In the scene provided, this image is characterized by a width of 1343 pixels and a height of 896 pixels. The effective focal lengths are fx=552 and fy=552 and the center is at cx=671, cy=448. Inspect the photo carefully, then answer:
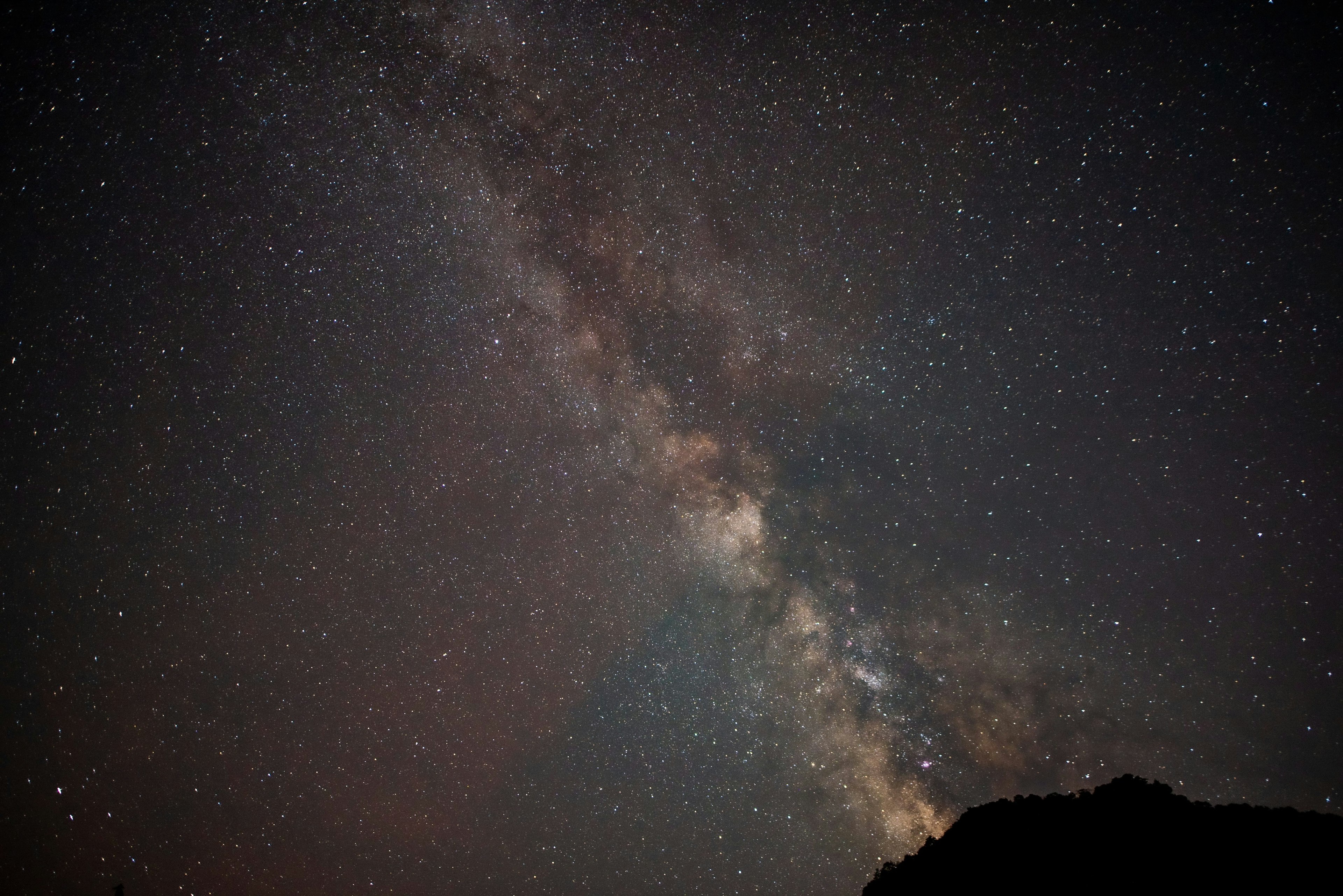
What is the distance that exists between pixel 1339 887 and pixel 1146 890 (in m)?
1.74

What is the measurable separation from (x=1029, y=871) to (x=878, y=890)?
3.20m

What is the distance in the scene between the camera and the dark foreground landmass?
6613 millimetres

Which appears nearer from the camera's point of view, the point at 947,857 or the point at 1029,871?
the point at 1029,871

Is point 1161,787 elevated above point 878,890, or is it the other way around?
point 1161,787

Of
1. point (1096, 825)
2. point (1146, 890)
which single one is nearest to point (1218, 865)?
point (1146, 890)

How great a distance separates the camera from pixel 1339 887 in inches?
Answer: 235

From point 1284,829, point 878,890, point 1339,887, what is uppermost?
point 1284,829

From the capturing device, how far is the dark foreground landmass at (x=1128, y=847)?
6613 mm

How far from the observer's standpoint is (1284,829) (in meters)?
7.08

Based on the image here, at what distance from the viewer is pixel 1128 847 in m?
7.64

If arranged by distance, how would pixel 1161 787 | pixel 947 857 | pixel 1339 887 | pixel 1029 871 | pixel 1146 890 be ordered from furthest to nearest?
pixel 947 857
pixel 1161 787
pixel 1029 871
pixel 1146 890
pixel 1339 887

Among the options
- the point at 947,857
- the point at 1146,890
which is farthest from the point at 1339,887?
the point at 947,857

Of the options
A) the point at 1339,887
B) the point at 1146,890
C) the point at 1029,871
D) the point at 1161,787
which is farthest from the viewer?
the point at 1161,787

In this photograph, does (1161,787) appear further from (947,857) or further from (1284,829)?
(947,857)
